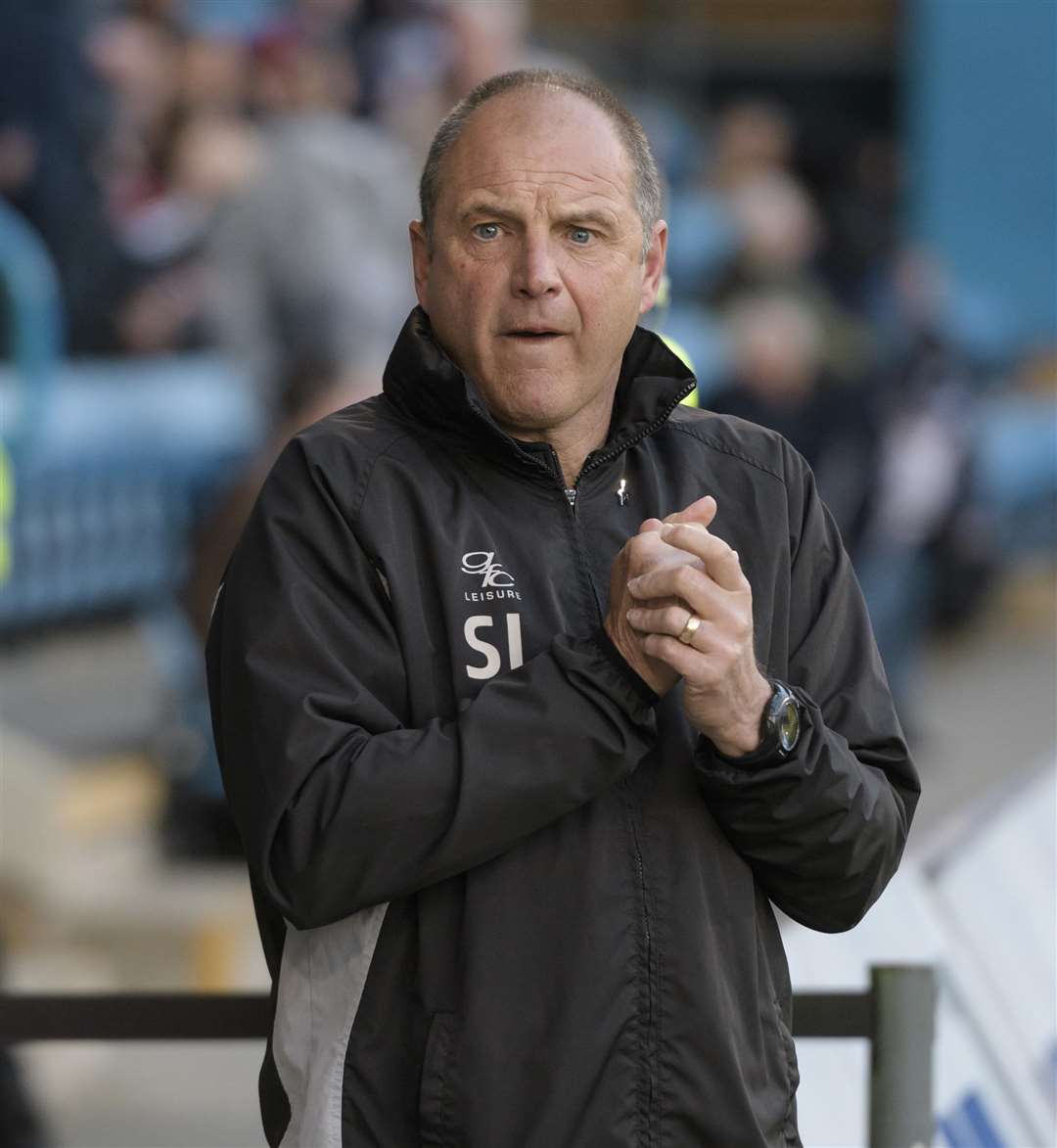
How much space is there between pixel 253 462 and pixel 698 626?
398cm

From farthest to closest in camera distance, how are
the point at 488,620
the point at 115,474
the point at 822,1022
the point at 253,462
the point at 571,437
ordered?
the point at 115,474
the point at 253,462
the point at 822,1022
the point at 571,437
the point at 488,620

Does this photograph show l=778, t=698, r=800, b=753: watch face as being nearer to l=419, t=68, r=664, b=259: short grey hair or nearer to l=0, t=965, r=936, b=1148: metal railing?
l=419, t=68, r=664, b=259: short grey hair

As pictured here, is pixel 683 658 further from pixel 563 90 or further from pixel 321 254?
pixel 321 254

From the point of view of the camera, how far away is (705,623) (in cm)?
153

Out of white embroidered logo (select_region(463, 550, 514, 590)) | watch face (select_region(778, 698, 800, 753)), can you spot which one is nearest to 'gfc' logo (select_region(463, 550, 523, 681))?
white embroidered logo (select_region(463, 550, 514, 590))

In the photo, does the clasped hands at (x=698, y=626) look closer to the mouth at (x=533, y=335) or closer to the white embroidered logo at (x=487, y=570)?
the white embroidered logo at (x=487, y=570)

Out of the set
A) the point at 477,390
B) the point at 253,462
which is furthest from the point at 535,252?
the point at 253,462

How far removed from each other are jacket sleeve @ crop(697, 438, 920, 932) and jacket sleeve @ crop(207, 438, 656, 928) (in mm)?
113

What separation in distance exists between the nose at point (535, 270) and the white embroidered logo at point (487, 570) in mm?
228

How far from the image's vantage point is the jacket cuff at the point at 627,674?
1.56 metres

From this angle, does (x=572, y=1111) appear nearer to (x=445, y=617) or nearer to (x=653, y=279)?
(x=445, y=617)

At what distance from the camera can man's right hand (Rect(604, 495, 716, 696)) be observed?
1.54m

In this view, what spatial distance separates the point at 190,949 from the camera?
5008 millimetres

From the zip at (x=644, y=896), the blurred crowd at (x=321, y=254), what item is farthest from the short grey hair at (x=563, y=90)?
the blurred crowd at (x=321, y=254)
